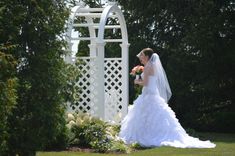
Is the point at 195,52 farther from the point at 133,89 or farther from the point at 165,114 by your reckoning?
the point at 165,114

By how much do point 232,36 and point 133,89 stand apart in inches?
152

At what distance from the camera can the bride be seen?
12.1m

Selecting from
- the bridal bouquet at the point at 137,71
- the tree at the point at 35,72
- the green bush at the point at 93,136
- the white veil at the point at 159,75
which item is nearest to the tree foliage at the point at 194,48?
the bridal bouquet at the point at 137,71

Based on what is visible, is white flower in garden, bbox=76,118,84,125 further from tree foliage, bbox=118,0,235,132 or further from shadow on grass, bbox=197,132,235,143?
tree foliage, bbox=118,0,235,132

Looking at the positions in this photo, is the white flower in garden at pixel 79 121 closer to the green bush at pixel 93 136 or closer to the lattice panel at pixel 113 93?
the green bush at pixel 93 136

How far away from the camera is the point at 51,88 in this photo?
794 centimetres

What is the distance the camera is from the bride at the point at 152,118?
12117 mm

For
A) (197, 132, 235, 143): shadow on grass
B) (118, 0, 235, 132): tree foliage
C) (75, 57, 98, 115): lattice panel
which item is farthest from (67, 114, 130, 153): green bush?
(118, 0, 235, 132): tree foliage

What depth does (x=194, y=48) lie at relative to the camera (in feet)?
61.8

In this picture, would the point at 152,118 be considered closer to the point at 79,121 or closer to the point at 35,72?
the point at 79,121

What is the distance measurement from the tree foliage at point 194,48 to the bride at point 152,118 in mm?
5875

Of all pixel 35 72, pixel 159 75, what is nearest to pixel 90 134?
pixel 159 75

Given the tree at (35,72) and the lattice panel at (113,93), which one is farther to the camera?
the lattice panel at (113,93)

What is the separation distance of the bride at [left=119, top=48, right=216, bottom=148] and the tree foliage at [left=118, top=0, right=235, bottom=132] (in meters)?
5.88
